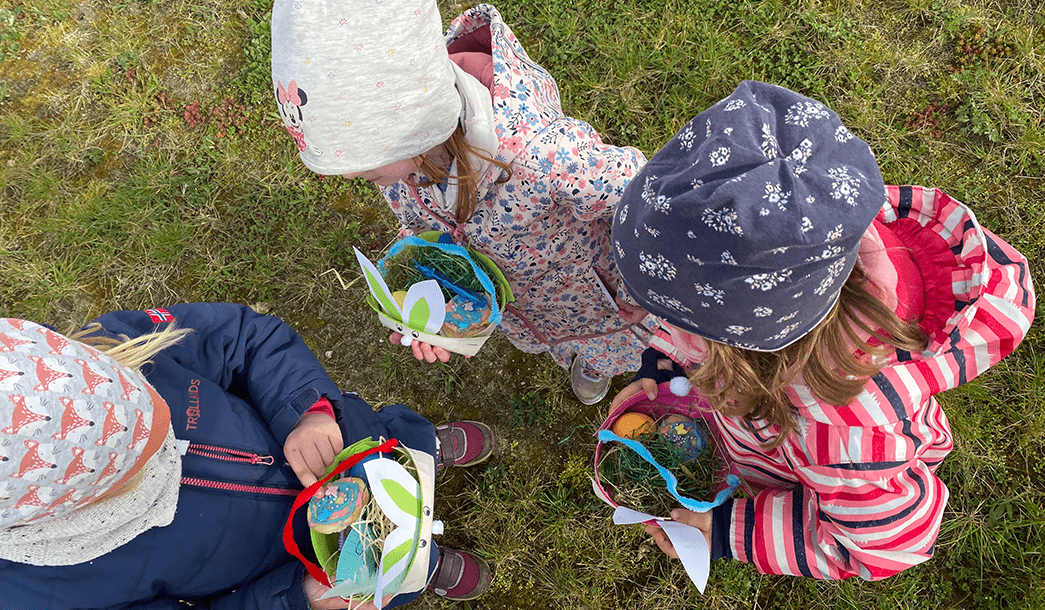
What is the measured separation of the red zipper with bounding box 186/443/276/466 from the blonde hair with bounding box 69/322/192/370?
11.6 inches

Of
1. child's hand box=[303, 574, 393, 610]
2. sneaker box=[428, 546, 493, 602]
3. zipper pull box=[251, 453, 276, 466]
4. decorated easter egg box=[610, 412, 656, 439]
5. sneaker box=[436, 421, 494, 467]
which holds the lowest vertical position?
sneaker box=[428, 546, 493, 602]

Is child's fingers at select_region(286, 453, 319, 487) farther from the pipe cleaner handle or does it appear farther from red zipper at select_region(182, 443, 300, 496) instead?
the pipe cleaner handle

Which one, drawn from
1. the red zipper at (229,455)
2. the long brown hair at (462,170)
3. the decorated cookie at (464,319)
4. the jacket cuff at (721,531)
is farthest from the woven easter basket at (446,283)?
the jacket cuff at (721,531)

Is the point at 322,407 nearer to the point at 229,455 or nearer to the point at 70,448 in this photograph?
the point at 229,455

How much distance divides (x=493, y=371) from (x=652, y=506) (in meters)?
1.41

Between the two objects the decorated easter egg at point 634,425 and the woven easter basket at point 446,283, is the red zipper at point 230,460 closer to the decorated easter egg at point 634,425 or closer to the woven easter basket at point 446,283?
the woven easter basket at point 446,283

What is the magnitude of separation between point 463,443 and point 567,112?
1.85 m

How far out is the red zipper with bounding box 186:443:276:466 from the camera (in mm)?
1756

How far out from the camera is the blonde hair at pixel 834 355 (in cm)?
124

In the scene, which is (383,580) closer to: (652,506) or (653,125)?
(652,506)

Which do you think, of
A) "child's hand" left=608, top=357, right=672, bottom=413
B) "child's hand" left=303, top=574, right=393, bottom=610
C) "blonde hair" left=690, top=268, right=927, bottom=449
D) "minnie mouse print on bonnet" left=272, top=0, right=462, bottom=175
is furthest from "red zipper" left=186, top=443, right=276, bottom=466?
"blonde hair" left=690, top=268, right=927, bottom=449

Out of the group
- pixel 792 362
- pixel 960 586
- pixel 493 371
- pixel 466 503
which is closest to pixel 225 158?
pixel 493 371

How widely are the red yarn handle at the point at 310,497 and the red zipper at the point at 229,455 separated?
0.85 feet

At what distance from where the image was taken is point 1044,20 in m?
2.95
